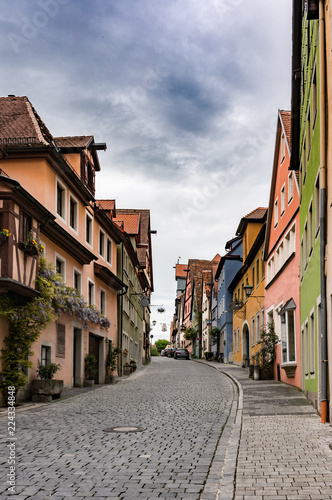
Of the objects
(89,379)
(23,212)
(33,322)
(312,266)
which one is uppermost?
(23,212)

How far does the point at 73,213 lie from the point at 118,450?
1515 centimetres

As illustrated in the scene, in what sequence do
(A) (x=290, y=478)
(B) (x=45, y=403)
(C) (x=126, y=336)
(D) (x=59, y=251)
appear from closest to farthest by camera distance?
(A) (x=290, y=478), (B) (x=45, y=403), (D) (x=59, y=251), (C) (x=126, y=336)

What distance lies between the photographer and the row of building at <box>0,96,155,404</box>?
15438mm

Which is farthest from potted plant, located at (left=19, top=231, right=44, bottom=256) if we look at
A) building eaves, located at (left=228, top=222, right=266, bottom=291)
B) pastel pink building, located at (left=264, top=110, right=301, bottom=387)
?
building eaves, located at (left=228, top=222, right=266, bottom=291)

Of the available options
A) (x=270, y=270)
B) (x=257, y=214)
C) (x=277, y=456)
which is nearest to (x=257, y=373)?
(x=270, y=270)

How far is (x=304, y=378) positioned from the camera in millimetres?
16938

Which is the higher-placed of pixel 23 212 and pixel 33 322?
pixel 23 212

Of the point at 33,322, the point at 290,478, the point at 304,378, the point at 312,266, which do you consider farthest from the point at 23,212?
the point at 290,478

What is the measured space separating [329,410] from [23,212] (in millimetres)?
9375

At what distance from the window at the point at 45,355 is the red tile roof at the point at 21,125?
6526mm

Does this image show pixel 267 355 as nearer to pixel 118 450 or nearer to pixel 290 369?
pixel 290 369

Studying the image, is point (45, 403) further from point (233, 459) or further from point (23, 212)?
point (233, 459)

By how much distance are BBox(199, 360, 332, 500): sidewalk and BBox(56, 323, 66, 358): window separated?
790 cm

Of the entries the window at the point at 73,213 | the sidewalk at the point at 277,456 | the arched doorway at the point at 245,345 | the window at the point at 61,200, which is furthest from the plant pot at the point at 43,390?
the arched doorway at the point at 245,345
